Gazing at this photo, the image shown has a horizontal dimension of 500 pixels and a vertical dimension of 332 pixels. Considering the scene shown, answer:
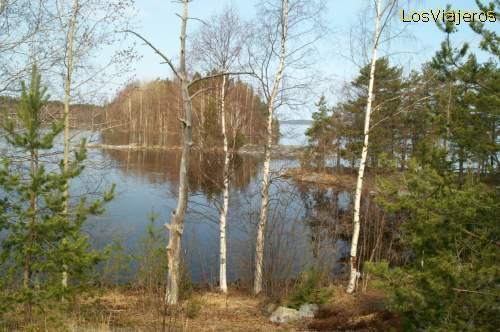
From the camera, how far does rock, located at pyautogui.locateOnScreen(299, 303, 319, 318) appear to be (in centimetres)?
874

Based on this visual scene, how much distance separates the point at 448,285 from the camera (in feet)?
14.8

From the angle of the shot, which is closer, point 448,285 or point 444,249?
point 448,285

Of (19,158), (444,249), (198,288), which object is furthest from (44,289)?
(198,288)

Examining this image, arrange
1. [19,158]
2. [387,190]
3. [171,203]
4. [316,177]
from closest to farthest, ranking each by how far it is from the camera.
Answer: [387,190] → [19,158] → [171,203] → [316,177]

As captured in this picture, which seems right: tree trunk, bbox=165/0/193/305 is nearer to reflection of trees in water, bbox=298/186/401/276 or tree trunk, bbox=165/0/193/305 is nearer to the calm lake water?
the calm lake water

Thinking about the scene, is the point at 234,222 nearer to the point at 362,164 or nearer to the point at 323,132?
the point at 362,164

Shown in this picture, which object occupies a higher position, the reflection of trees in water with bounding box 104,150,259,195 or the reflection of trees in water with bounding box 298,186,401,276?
the reflection of trees in water with bounding box 104,150,259,195

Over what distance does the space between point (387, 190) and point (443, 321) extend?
6.18ft

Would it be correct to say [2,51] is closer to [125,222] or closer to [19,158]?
[19,158]

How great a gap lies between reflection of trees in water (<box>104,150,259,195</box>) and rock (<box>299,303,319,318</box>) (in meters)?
4.14

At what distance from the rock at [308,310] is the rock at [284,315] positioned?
127 mm

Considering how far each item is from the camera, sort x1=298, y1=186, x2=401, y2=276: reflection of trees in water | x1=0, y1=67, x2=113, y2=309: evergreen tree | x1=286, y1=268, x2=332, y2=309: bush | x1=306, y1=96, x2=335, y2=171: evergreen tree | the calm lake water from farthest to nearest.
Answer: x1=306, y1=96, x2=335, y2=171: evergreen tree
x1=298, y1=186, x2=401, y2=276: reflection of trees in water
the calm lake water
x1=286, y1=268, x2=332, y2=309: bush
x1=0, y1=67, x2=113, y2=309: evergreen tree

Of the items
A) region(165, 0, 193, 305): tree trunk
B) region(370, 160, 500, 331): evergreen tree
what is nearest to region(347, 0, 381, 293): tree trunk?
region(370, 160, 500, 331): evergreen tree

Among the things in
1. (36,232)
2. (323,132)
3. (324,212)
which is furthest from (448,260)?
(323,132)
